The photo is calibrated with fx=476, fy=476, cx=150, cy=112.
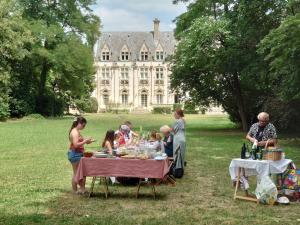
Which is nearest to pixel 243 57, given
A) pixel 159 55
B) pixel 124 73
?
pixel 159 55

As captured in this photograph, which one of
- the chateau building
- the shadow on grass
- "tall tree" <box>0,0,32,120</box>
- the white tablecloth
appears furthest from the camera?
the chateau building

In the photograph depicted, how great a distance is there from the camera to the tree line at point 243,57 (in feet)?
63.0

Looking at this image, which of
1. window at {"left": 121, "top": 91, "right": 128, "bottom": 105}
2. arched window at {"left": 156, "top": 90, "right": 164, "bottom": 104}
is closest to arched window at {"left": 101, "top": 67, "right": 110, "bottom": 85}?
window at {"left": 121, "top": 91, "right": 128, "bottom": 105}

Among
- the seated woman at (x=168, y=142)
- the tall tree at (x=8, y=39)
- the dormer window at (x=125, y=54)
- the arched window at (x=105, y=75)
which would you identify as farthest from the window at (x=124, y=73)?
the seated woman at (x=168, y=142)

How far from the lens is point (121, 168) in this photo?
9.81m

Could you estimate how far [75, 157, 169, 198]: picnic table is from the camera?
32.0 ft

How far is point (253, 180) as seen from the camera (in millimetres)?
12359

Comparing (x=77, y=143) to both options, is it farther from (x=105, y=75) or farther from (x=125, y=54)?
(x=125, y=54)

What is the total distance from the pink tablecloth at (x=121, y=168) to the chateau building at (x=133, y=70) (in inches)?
3464

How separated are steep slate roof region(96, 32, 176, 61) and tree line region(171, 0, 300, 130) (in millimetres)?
61654

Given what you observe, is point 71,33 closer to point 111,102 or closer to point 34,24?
point 34,24

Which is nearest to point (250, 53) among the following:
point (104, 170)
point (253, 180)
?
point (253, 180)

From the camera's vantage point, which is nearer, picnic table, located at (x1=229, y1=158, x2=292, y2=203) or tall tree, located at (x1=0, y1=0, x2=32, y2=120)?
picnic table, located at (x1=229, y1=158, x2=292, y2=203)

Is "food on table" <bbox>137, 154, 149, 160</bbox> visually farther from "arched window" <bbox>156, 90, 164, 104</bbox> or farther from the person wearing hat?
"arched window" <bbox>156, 90, 164, 104</bbox>
